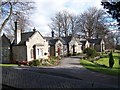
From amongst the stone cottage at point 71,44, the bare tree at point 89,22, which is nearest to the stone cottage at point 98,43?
the bare tree at point 89,22

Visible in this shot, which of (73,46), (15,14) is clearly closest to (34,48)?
(15,14)

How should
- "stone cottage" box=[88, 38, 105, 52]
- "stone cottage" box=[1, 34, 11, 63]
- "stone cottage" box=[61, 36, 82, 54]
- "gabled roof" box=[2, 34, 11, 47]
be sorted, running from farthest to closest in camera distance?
"stone cottage" box=[88, 38, 105, 52] < "stone cottage" box=[61, 36, 82, 54] < "gabled roof" box=[2, 34, 11, 47] < "stone cottage" box=[1, 34, 11, 63]

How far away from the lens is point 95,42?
82188 mm

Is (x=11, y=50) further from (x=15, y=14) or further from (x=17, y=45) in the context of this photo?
(x=15, y=14)

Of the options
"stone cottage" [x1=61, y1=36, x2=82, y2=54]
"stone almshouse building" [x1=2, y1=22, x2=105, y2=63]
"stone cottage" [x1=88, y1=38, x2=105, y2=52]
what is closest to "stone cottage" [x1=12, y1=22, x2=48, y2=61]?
"stone almshouse building" [x1=2, y1=22, x2=105, y2=63]

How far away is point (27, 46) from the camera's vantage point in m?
40.9

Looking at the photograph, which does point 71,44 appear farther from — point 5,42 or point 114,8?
point 114,8

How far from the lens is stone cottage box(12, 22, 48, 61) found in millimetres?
41062

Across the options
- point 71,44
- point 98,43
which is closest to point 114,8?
point 71,44

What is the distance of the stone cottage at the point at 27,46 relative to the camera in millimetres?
41062

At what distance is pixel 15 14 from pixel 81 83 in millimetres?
29443

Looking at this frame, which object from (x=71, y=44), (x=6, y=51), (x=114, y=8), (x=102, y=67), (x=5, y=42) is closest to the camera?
(x=114, y=8)

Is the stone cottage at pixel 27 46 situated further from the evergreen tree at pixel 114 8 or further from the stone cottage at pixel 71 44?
the evergreen tree at pixel 114 8

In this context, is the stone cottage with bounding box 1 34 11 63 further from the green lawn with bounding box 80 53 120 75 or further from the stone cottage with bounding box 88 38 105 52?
the stone cottage with bounding box 88 38 105 52
